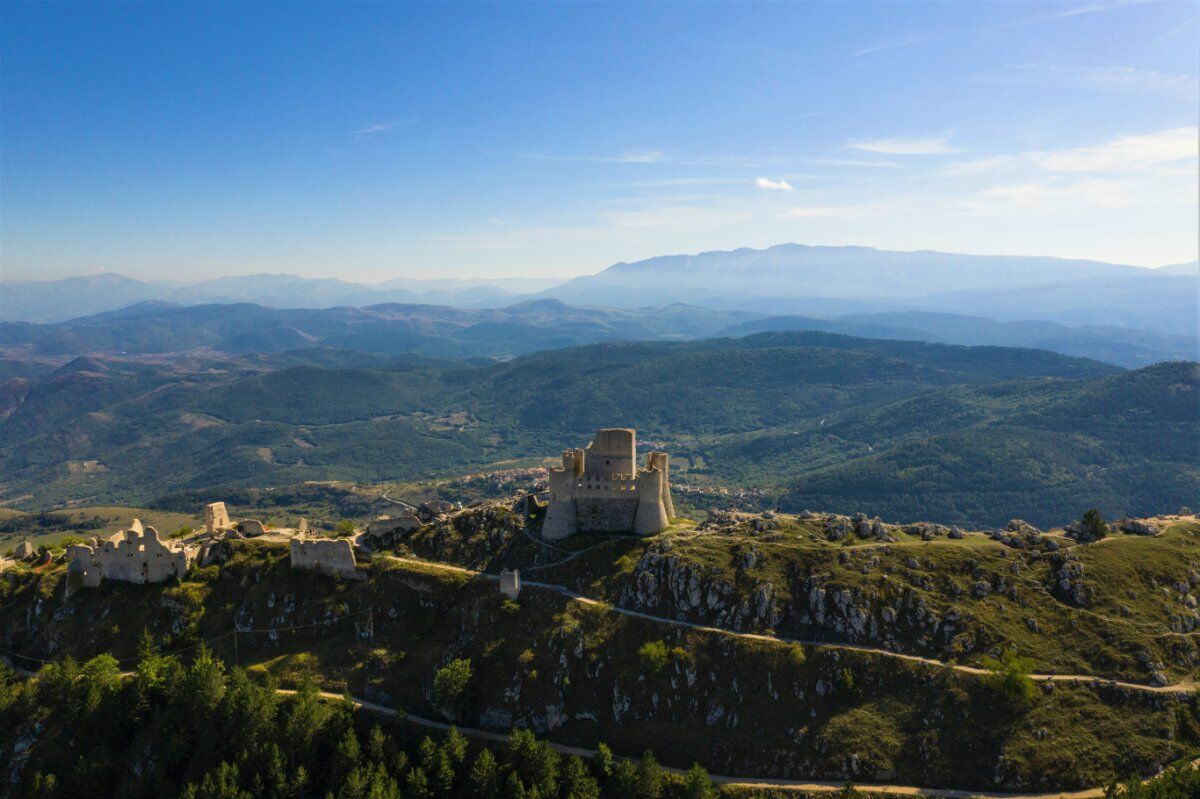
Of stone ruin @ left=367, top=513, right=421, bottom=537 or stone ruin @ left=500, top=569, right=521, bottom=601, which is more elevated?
stone ruin @ left=367, top=513, right=421, bottom=537

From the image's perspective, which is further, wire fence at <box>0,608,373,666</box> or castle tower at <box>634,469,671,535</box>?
castle tower at <box>634,469,671,535</box>

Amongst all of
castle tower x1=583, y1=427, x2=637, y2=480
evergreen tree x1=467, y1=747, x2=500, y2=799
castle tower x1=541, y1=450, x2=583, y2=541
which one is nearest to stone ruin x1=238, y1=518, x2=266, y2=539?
castle tower x1=541, y1=450, x2=583, y2=541

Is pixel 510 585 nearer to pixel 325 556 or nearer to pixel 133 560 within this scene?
pixel 325 556

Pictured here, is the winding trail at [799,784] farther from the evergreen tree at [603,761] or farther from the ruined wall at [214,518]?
the ruined wall at [214,518]

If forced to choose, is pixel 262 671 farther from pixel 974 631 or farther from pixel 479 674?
pixel 974 631

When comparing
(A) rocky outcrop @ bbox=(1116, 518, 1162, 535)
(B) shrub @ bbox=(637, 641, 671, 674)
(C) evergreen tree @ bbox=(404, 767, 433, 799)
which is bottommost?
(C) evergreen tree @ bbox=(404, 767, 433, 799)

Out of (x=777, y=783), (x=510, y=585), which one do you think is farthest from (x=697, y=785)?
(x=510, y=585)

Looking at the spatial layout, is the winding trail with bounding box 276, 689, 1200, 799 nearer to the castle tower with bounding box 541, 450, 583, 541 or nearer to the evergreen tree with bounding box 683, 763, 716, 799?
the evergreen tree with bounding box 683, 763, 716, 799

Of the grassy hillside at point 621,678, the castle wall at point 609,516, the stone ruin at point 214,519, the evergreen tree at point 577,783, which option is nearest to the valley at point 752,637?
the grassy hillside at point 621,678
